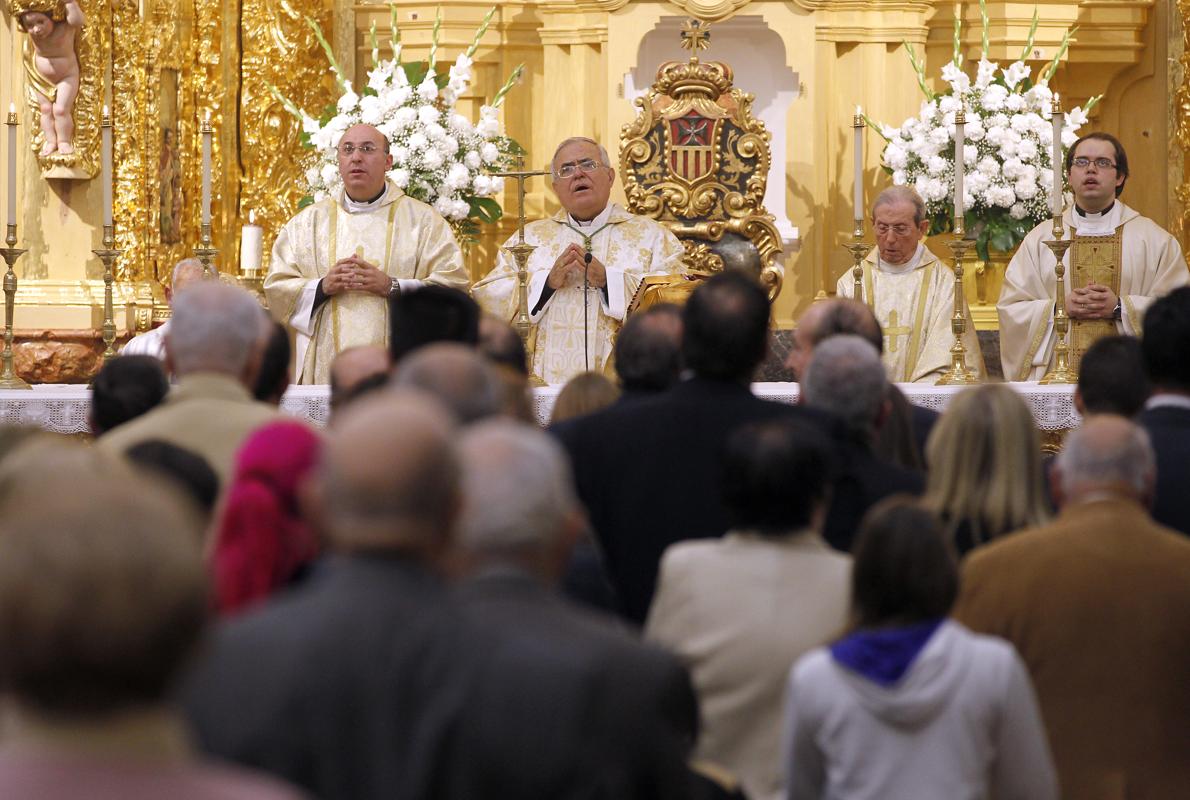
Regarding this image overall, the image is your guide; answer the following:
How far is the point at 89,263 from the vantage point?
9.61 m

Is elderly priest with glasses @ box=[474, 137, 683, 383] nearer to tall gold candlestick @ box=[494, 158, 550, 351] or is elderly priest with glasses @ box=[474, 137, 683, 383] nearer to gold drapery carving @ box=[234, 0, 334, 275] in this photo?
tall gold candlestick @ box=[494, 158, 550, 351]

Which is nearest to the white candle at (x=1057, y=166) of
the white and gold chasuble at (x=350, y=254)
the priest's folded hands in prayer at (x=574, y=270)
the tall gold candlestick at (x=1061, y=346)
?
the tall gold candlestick at (x=1061, y=346)

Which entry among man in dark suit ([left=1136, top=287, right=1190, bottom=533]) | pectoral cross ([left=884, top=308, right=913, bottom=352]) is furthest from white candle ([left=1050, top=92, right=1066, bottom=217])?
man in dark suit ([left=1136, top=287, right=1190, bottom=533])

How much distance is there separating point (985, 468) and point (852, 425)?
15.7 inches

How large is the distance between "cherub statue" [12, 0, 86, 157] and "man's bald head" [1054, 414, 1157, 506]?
6525 mm

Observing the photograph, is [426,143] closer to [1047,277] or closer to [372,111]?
[372,111]

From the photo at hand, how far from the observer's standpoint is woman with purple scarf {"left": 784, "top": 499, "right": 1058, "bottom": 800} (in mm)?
3430

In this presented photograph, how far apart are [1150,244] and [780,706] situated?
590 cm

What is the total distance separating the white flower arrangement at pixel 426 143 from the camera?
32.9ft

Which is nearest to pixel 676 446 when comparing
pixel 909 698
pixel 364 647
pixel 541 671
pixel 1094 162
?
pixel 909 698

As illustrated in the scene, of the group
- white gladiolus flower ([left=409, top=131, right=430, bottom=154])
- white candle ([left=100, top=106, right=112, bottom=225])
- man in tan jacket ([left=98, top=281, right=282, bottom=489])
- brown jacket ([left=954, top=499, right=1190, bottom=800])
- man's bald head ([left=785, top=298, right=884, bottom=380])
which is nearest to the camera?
brown jacket ([left=954, top=499, right=1190, bottom=800])

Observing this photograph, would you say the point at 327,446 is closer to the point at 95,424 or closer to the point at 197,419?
the point at 197,419

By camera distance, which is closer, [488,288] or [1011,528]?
[1011,528]

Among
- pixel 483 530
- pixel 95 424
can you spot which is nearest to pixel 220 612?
pixel 483 530
